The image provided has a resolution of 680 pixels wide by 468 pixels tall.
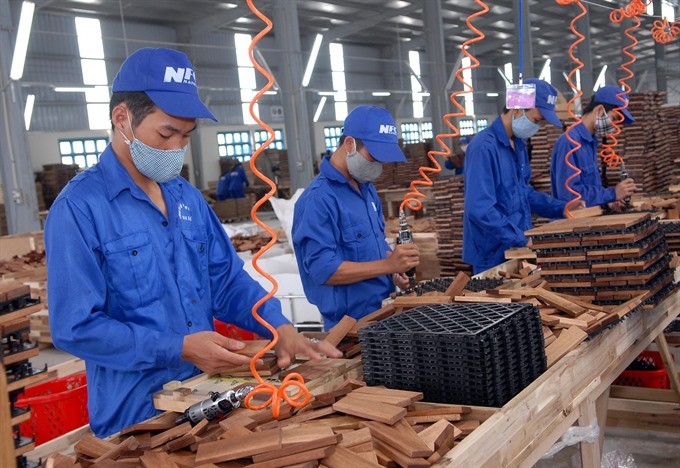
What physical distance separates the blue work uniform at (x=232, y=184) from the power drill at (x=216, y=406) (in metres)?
19.2

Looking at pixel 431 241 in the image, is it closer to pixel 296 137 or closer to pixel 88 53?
pixel 296 137

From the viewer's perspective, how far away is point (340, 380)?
99.0 inches

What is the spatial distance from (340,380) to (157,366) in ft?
2.07

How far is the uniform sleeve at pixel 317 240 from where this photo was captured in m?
3.60

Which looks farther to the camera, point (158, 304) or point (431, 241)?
point (431, 241)

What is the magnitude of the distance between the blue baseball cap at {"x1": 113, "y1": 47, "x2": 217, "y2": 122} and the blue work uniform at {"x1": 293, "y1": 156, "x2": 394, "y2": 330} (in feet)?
4.54

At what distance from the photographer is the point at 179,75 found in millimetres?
2355

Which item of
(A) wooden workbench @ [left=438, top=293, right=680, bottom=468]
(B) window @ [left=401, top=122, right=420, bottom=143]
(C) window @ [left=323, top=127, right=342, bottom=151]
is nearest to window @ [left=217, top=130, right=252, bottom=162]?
(C) window @ [left=323, top=127, right=342, bottom=151]

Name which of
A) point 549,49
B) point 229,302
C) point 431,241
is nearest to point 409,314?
point 229,302

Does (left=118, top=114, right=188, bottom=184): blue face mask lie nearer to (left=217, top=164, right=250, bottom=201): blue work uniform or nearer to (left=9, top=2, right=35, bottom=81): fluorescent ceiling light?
(left=9, top=2, right=35, bottom=81): fluorescent ceiling light

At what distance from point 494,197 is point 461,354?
2757 millimetres

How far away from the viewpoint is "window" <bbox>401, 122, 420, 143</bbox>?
101 ft

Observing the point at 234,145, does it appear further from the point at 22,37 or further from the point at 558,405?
the point at 558,405

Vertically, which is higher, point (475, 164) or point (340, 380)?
point (475, 164)
